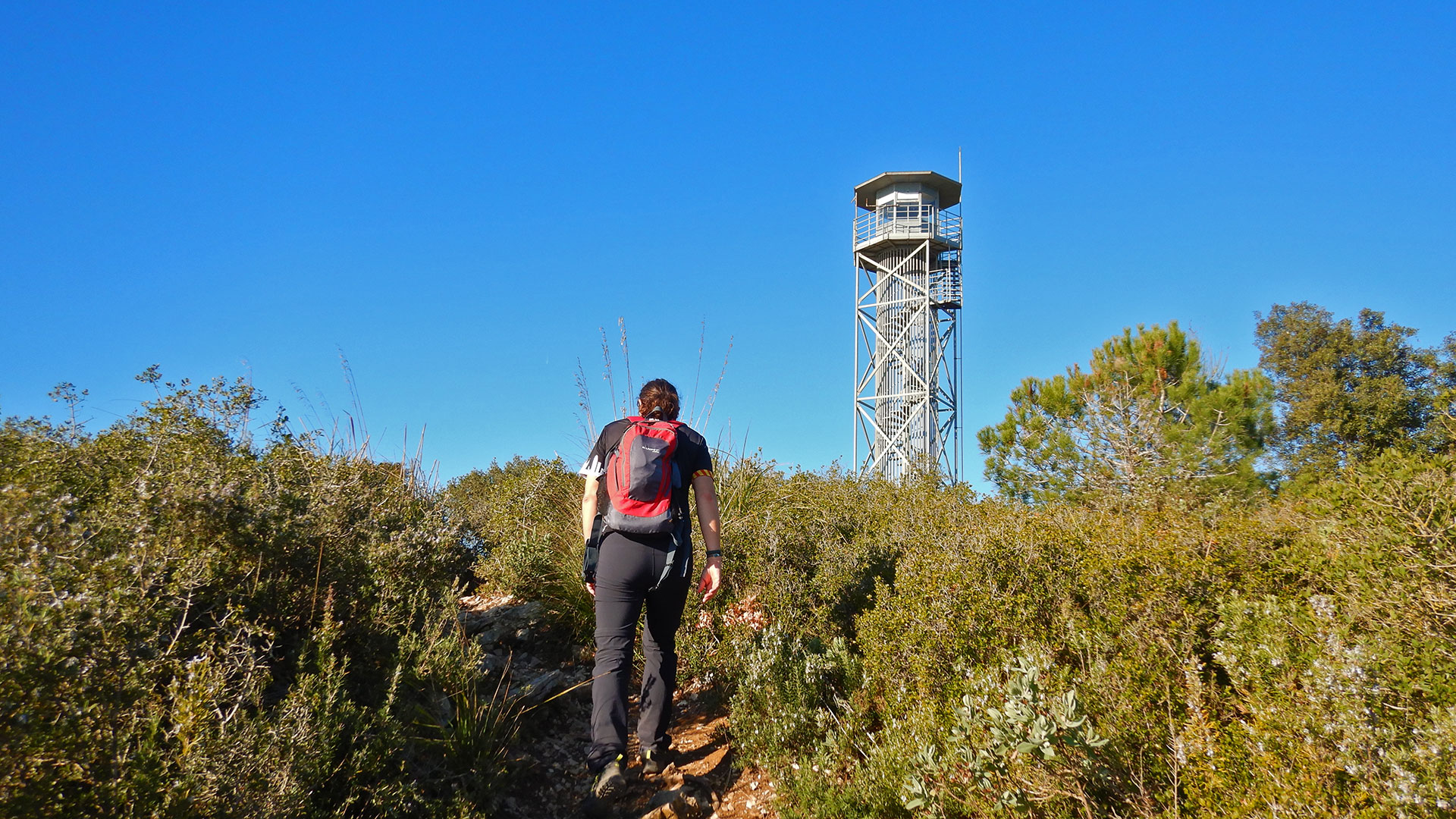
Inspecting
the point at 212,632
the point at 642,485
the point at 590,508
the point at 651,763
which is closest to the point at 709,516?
the point at 642,485

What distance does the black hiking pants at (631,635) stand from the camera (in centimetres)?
359

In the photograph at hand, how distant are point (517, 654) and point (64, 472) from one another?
2.62 meters

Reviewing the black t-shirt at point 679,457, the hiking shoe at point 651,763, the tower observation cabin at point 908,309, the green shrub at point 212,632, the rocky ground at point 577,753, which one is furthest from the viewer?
the tower observation cabin at point 908,309

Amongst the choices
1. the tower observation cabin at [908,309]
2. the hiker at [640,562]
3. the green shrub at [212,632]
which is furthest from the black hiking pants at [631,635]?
the tower observation cabin at [908,309]

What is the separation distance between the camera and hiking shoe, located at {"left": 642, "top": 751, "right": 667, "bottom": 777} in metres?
3.79

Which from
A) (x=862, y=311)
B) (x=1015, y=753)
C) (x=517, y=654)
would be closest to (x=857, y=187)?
(x=862, y=311)

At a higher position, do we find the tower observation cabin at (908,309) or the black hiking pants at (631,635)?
the tower observation cabin at (908,309)

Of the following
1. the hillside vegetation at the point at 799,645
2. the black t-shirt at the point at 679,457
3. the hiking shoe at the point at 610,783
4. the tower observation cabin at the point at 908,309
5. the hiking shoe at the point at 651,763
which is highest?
the tower observation cabin at the point at 908,309

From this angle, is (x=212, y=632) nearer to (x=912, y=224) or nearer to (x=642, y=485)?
(x=642, y=485)

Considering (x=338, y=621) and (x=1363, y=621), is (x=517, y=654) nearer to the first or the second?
(x=338, y=621)

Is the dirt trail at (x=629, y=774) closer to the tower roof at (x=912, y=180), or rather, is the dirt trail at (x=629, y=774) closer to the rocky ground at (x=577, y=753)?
the rocky ground at (x=577, y=753)

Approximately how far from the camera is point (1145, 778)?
2.53 meters

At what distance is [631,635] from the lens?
370cm

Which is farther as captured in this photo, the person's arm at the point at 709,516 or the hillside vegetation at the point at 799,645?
the person's arm at the point at 709,516
